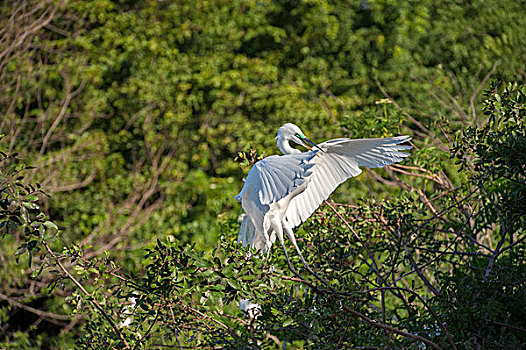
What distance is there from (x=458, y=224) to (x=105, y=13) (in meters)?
3.75

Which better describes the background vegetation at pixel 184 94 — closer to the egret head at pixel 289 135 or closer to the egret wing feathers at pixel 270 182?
the egret head at pixel 289 135

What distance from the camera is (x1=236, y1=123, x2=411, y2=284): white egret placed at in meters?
1.88

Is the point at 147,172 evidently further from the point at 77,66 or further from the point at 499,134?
the point at 499,134

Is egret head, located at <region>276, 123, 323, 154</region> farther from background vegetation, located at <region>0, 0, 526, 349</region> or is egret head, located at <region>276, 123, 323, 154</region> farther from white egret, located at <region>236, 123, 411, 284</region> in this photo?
background vegetation, located at <region>0, 0, 526, 349</region>

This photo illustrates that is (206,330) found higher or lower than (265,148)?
higher

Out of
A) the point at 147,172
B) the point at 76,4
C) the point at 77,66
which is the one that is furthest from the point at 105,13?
the point at 147,172

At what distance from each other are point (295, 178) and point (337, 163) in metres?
0.33

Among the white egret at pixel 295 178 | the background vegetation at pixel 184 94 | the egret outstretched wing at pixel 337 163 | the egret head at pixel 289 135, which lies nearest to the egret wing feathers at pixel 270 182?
the white egret at pixel 295 178

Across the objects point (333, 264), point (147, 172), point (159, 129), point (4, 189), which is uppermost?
point (4, 189)

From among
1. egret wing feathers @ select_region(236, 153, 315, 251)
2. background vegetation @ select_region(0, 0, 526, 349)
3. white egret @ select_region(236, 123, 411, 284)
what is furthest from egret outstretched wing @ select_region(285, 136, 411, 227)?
background vegetation @ select_region(0, 0, 526, 349)

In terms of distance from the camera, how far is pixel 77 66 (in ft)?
16.5

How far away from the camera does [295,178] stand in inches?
72.7

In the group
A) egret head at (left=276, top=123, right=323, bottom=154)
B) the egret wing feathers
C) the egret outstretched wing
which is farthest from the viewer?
egret head at (left=276, top=123, right=323, bottom=154)

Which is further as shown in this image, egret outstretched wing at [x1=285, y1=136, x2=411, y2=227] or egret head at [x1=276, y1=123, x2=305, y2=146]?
egret head at [x1=276, y1=123, x2=305, y2=146]
